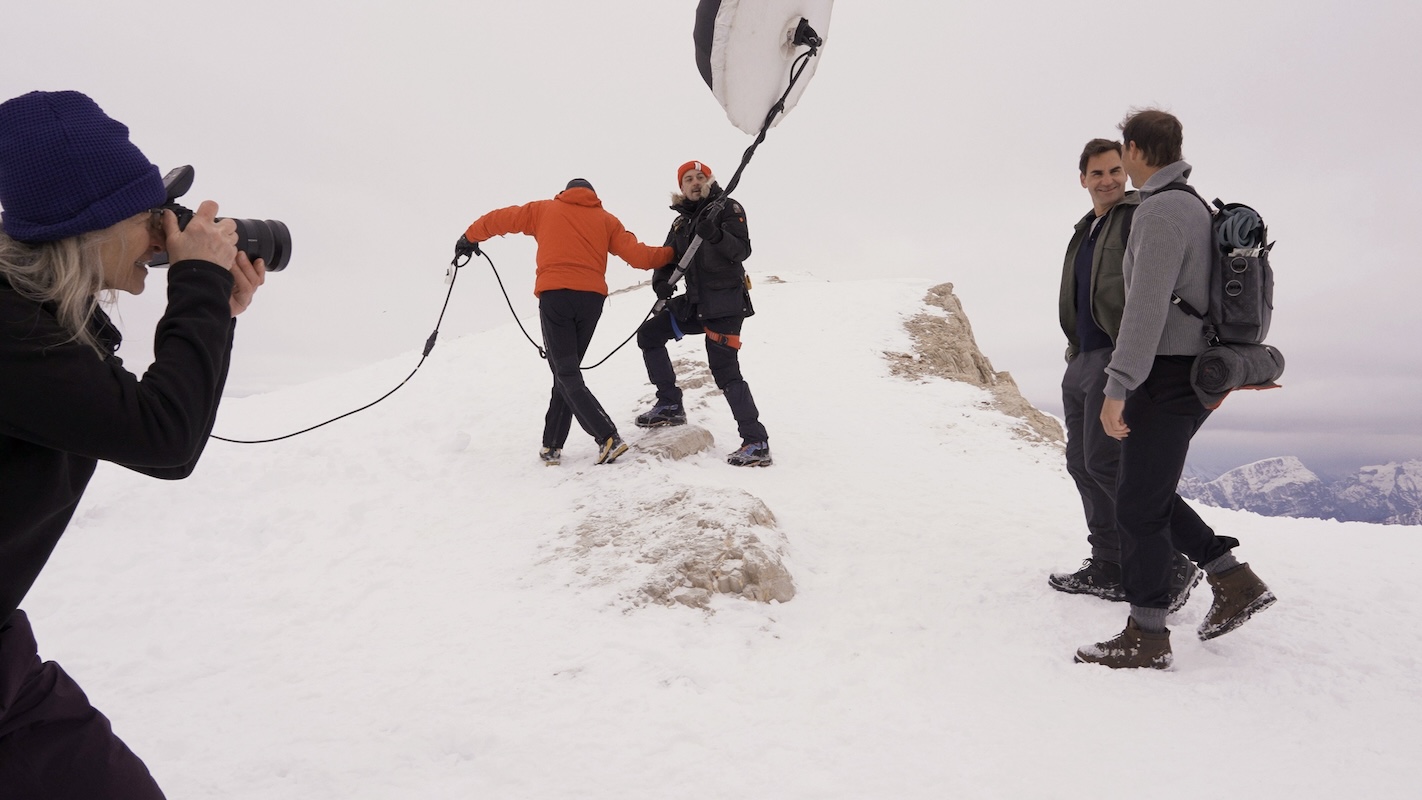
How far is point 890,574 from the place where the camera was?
4793 mm

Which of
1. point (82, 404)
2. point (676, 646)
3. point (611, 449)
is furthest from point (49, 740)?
point (611, 449)

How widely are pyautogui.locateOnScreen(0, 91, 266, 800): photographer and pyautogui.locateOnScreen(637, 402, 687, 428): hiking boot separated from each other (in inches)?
223

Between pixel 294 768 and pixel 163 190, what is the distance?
7.00 feet

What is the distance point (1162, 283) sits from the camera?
322 cm

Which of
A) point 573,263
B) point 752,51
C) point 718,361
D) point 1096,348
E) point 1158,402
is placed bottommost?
point 718,361

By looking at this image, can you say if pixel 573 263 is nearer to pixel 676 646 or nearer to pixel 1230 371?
pixel 676 646

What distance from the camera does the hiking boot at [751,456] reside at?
6.75m

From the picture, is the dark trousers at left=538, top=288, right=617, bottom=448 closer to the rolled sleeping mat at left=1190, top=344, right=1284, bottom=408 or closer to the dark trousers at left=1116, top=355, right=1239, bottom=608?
the dark trousers at left=1116, top=355, right=1239, bottom=608

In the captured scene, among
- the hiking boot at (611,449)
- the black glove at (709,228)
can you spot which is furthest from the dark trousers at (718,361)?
the hiking boot at (611,449)

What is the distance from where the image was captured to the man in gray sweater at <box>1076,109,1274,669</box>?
10.6 feet

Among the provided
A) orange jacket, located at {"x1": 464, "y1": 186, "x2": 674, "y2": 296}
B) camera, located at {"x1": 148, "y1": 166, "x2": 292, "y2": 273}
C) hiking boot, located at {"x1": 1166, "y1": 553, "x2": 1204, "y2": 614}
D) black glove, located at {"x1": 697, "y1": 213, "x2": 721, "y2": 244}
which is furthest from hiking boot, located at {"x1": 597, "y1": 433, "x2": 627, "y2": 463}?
camera, located at {"x1": 148, "y1": 166, "x2": 292, "y2": 273}

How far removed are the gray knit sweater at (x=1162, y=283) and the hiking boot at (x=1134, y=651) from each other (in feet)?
3.64

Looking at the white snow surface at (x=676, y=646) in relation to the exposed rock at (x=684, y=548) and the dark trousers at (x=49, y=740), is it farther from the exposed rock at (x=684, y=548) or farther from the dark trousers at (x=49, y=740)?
the dark trousers at (x=49, y=740)

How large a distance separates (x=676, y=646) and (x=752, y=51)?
323 cm
